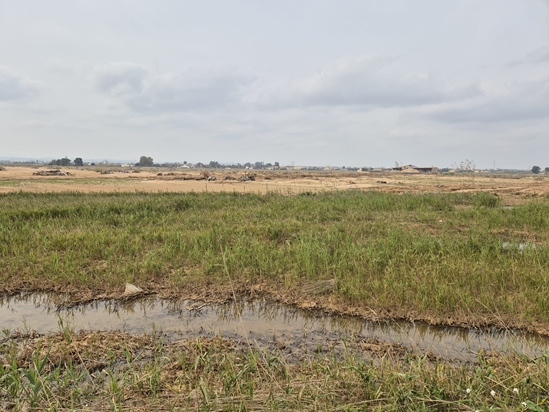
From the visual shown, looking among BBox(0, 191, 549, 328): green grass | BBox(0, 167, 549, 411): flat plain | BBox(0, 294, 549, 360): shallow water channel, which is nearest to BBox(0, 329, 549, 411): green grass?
BBox(0, 167, 549, 411): flat plain

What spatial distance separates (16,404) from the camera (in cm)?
303

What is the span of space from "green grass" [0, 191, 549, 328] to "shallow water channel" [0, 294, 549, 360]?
398mm

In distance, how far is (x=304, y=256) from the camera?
24.3ft

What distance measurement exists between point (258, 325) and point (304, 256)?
2486mm

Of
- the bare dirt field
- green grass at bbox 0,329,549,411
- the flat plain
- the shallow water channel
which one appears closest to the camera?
green grass at bbox 0,329,549,411

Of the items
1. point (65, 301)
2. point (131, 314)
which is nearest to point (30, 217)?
point (65, 301)

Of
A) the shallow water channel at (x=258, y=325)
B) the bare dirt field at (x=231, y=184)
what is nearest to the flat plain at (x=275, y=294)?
the shallow water channel at (x=258, y=325)

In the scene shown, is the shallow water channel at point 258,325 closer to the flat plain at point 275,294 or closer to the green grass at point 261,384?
the flat plain at point 275,294

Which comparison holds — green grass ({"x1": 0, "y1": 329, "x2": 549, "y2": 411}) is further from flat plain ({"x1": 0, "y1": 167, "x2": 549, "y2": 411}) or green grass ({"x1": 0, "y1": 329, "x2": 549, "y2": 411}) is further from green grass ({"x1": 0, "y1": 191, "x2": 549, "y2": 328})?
green grass ({"x1": 0, "y1": 191, "x2": 549, "y2": 328})

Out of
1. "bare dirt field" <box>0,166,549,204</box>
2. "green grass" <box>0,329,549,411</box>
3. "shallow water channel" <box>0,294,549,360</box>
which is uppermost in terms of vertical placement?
"bare dirt field" <box>0,166,549,204</box>

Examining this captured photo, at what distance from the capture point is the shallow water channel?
4527 mm

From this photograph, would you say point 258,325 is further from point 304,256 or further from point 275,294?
point 304,256

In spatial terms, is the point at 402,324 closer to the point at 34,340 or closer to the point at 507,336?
the point at 507,336

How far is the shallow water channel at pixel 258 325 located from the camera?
4.53m
